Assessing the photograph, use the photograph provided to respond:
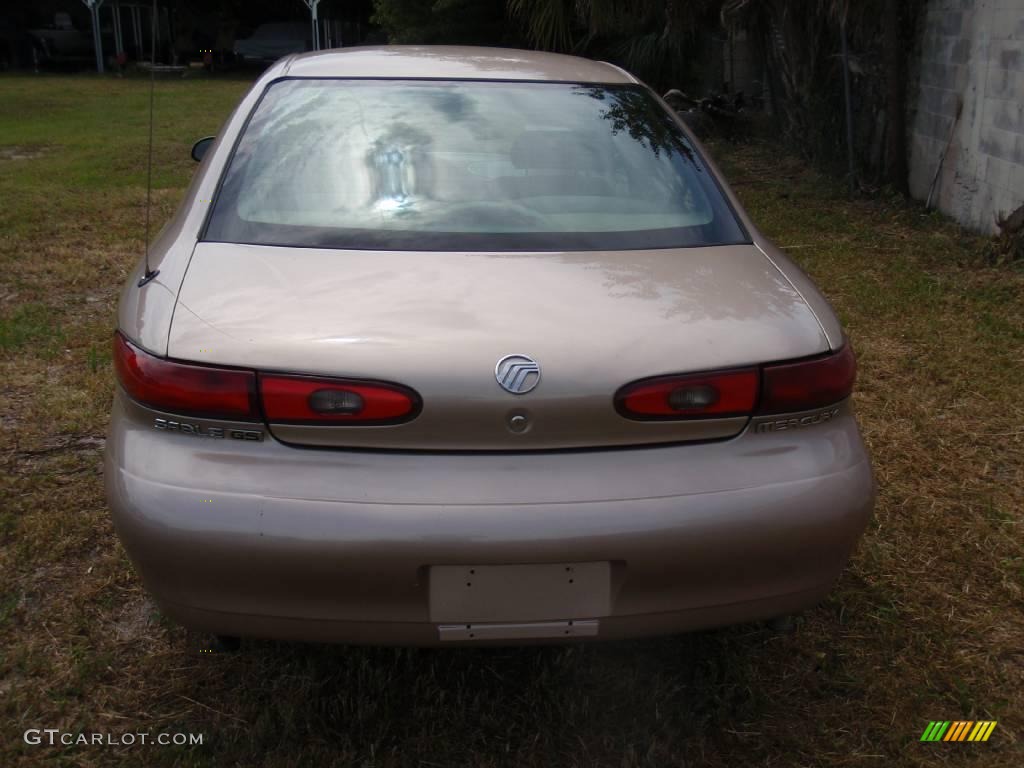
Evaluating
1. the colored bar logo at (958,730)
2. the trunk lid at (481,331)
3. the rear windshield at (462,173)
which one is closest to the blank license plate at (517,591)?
the trunk lid at (481,331)

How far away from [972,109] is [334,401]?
6391 mm

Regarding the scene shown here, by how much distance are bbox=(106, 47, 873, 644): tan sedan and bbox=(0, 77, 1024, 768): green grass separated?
1.25 ft

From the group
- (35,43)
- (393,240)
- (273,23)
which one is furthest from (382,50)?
(273,23)

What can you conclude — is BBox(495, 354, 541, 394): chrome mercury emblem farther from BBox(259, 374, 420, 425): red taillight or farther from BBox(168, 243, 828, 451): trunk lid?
BBox(259, 374, 420, 425): red taillight

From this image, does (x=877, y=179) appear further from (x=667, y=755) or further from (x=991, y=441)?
(x=667, y=755)

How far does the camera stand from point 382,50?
3.05 m

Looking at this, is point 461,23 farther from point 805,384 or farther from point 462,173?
point 805,384

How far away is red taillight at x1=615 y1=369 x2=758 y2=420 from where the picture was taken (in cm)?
181

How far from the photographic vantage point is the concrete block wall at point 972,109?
245 inches

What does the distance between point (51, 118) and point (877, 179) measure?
11.8m

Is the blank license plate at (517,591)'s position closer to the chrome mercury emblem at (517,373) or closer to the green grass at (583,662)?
the chrome mercury emblem at (517,373)

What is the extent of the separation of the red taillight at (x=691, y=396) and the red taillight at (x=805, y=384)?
4 centimetres

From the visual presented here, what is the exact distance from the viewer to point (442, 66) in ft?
9.39

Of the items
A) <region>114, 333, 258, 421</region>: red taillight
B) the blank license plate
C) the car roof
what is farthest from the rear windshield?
the blank license plate
